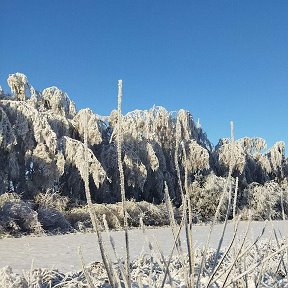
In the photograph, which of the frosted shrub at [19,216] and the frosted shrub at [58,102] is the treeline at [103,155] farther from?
the frosted shrub at [19,216]

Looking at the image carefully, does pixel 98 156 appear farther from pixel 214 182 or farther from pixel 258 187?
pixel 258 187

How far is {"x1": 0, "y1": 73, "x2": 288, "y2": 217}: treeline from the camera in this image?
12.8m

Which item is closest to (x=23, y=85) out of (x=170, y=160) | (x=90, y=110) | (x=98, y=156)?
(x=90, y=110)

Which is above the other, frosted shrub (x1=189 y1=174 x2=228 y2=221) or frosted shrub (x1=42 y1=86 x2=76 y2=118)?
frosted shrub (x1=42 y1=86 x2=76 y2=118)

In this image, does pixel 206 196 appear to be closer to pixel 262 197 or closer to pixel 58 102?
pixel 262 197

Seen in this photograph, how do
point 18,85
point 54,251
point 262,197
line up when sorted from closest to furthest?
point 54,251, point 18,85, point 262,197

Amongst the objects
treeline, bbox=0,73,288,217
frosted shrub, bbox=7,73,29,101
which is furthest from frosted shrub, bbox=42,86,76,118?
frosted shrub, bbox=7,73,29,101

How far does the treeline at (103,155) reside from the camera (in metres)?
12.8

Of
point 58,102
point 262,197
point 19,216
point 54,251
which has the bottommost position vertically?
point 54,251

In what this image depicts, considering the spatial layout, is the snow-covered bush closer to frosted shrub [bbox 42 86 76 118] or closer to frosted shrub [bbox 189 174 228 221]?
frosted shrub [bbox 189 174 228 221]

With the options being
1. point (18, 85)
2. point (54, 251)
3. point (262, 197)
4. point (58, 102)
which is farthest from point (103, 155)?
point (54, 251)

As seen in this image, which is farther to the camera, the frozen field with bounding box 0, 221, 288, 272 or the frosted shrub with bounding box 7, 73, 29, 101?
the frosted shrub with bounding box 7, 73, 29, 101

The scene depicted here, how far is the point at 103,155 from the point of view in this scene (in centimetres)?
1549

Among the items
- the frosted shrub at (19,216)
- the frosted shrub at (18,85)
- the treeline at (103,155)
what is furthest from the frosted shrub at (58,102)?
the frosted shrub at (19,216)
